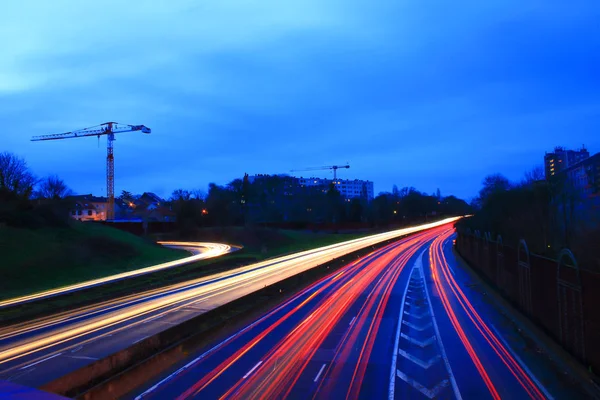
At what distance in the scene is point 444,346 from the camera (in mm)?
11656

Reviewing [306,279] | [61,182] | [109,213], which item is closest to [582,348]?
[306,279]

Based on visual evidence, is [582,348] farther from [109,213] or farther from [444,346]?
[109,213]

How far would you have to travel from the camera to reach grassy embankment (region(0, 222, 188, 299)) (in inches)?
1256

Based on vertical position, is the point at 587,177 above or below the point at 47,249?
above

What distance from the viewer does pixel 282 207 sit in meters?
152

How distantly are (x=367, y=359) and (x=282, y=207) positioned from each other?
142 metres

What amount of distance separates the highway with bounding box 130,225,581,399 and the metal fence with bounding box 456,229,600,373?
826 mm

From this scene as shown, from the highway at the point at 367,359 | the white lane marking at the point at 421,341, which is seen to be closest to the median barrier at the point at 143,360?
the highway at the point at 367,359

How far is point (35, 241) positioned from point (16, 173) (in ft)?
83.4

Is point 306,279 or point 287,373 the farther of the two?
point 306,279

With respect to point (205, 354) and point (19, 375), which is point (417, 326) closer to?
point (205, 354)

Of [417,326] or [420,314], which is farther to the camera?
[420,314]

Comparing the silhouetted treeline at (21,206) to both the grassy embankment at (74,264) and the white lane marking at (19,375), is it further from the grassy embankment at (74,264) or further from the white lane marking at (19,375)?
the white lane marking at (19,375)

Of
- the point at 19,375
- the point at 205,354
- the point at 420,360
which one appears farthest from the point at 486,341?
the point at 19,375
